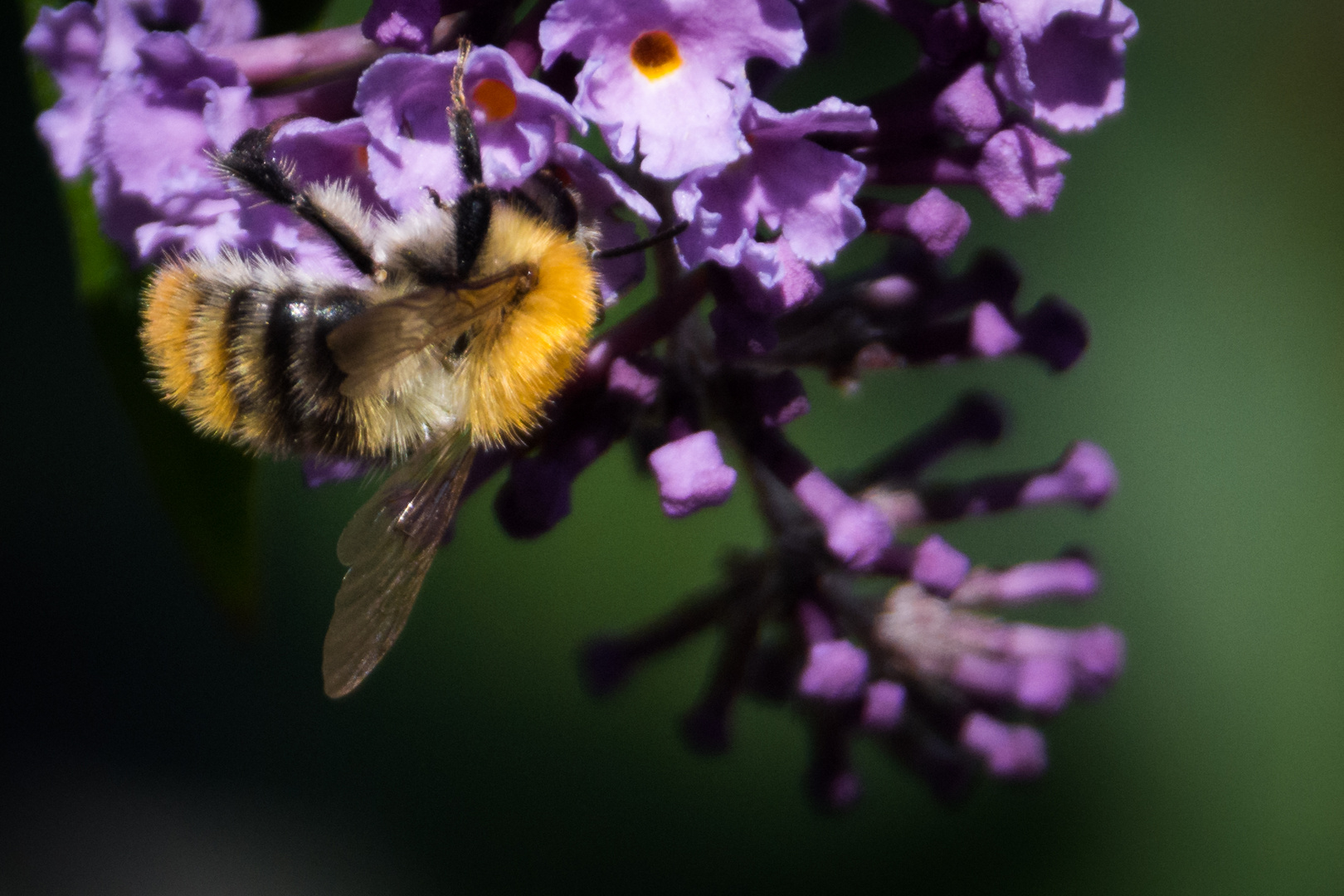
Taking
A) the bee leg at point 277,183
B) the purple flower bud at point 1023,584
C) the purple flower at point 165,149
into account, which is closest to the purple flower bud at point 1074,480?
the purple flower bud at point 1023,584

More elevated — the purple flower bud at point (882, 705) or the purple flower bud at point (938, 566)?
the purple flower bud at point (938, 566)

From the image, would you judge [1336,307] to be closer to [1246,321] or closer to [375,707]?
[1246,321]

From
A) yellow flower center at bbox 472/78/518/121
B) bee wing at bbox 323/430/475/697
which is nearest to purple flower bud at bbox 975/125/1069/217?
yellow flower center at bbox 472/78/518/121

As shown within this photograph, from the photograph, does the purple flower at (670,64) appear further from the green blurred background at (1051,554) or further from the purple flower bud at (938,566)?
the green blurred background at (1051,554)

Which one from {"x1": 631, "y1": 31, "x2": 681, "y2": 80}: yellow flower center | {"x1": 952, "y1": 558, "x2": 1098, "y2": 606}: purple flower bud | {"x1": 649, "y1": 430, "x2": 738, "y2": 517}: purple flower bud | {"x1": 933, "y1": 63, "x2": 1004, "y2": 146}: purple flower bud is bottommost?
{"x1": 952, "y1": 558, "x2": 1098, "y2": 606}: purple flower bud

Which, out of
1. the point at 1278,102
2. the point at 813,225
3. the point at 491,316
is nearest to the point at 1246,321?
the point at 1278,102

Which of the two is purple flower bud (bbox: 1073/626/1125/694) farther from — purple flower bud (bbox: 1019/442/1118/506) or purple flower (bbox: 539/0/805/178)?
purple flower (bbox: 539/0/805/178)
